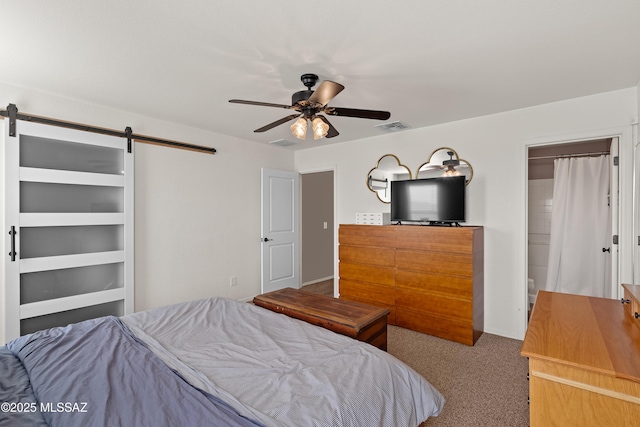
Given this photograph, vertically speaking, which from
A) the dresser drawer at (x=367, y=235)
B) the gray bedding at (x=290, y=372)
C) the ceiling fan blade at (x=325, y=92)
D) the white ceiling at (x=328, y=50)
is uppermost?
the white ceiling at (x=328, y=50)

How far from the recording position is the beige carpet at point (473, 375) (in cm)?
208

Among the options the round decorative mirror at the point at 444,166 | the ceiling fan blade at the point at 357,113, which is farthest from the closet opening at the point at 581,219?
the ceiling fan blade at the point at 357,113

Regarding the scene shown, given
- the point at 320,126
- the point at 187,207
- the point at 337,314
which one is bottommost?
the point at 337,314

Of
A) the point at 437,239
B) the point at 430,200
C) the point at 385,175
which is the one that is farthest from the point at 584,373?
the point at 385,175

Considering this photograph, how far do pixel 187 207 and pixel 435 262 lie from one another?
3080mm

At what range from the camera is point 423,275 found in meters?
3.47

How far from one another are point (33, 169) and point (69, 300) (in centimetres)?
127

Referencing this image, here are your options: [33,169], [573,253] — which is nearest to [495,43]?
[573,253]

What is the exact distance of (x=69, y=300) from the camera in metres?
3.01

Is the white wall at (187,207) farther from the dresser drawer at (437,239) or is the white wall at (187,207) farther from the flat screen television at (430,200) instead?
the dresser drawer at (437,239)

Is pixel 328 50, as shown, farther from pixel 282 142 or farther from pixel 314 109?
pixel 282 142

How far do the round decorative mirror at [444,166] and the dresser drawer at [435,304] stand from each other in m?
1.40

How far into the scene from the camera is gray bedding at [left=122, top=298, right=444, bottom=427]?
49.7 inches

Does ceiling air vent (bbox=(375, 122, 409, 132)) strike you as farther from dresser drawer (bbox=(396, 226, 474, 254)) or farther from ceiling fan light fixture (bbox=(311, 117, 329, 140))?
ceiling fan light fixture (bbox=(311, 117, 329, 140))
